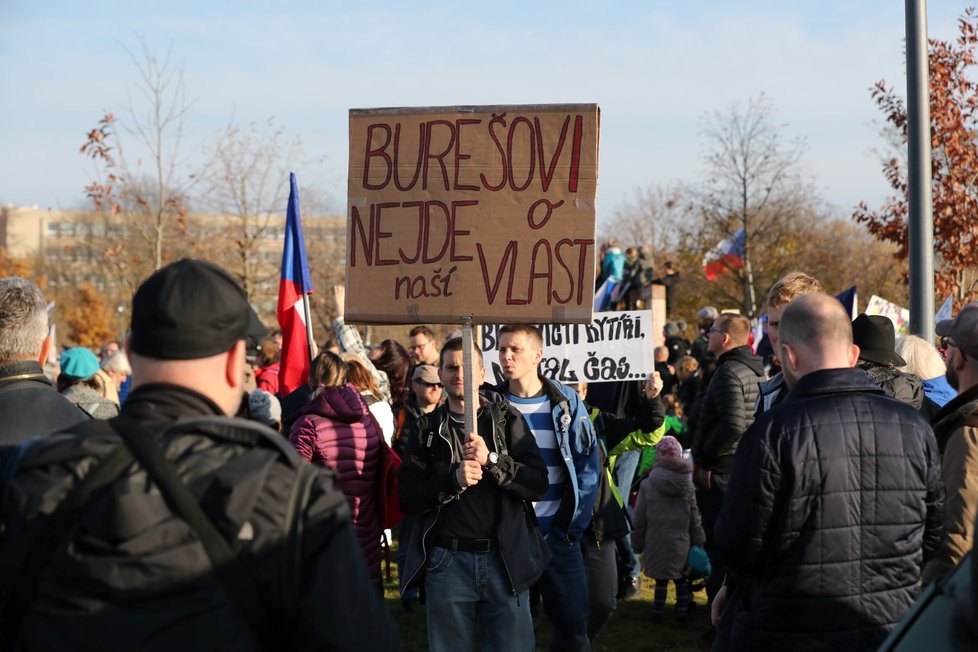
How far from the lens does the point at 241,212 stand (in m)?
28.2

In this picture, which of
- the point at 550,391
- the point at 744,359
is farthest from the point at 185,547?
the point at 744,359

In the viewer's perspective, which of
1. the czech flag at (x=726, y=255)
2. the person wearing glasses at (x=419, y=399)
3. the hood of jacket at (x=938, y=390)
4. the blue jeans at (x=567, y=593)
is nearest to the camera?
the blue jeans at (x=567, y=593)

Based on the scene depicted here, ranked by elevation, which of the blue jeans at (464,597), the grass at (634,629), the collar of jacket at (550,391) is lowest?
the grass at (634,629)

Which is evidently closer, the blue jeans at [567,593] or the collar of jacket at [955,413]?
the collar of jacket at [955,413]

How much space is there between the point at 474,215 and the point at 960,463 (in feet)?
8.16

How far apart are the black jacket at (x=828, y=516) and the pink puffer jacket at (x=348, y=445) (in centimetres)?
299

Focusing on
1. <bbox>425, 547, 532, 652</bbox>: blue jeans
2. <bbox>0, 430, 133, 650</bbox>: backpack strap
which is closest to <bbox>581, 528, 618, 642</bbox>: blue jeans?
<bbox>425, 547, 532, 652</bbox>: blue jeans

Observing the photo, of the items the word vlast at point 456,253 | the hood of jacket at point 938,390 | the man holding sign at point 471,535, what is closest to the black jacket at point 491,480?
the man holding sign at point 471,535

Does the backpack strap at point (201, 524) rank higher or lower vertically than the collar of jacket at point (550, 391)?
lower

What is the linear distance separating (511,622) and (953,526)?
7.13ft

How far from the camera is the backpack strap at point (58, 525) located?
2098 mm

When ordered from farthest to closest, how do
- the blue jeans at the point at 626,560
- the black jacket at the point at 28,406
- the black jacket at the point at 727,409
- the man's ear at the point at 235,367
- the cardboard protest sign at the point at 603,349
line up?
the cardboard protest sign at the point at 603,349 → the blue jeans at the point at 626,560 → the black jacket at the point at 727,409 → the black jacket at the point at 28,406 → the man's ear at the point at 235,367

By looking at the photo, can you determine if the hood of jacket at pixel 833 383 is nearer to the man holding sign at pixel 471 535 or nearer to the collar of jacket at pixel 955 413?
the collar of jacket at pixel 955 413

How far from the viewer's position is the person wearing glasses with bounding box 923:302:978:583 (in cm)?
396
